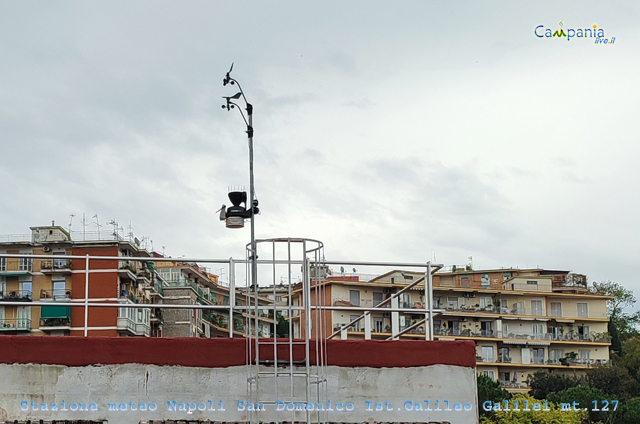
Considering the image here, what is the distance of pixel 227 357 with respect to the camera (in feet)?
38.5

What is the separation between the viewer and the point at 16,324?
108 metres

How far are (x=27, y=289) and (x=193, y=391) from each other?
338 ft

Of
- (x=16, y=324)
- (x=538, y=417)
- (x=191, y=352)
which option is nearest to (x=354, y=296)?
(x=16, y=324)

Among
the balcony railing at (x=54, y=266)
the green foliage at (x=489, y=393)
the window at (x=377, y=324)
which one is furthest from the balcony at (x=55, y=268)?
the green foliage at (x=489, y=393)

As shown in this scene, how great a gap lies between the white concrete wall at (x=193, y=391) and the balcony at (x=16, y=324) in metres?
98.9

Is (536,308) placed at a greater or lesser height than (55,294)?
lesser

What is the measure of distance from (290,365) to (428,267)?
2.31 meters

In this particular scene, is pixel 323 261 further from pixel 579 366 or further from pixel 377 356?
pixel 579 366

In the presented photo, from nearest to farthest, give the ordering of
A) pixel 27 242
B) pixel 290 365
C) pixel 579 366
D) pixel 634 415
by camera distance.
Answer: pixel 290 365
pixel 634 415
pixel 27 242
pixel 579 366

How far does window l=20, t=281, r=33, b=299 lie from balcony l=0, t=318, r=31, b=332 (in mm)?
2925

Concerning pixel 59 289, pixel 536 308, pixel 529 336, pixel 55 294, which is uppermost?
pixel 59 289

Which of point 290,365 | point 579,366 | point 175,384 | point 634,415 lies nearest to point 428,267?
point 290,365

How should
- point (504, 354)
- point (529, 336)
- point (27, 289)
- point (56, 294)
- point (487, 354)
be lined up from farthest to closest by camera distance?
point (529, 336) → point (504, 354) → point (487, 354) → point (27, 289) → point (56, 294)

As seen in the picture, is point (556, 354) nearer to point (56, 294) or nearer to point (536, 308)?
point (536, 308)
